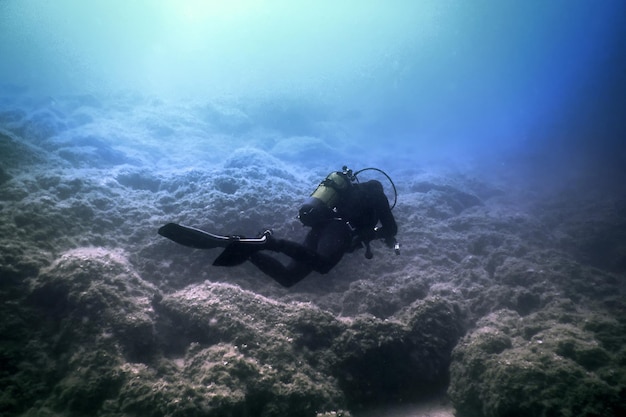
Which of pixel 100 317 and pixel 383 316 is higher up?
pixel 383 316

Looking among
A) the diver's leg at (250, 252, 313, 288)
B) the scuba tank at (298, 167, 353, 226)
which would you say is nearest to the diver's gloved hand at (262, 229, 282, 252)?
the diver's leg at (250, 252, 313, 288)

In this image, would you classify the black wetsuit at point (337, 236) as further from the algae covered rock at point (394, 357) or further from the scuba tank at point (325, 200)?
the algae covered rock at point (394, 357)

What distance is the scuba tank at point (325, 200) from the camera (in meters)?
5.19

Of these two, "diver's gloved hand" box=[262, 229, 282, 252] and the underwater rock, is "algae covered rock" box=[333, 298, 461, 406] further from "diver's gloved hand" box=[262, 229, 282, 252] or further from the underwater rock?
"diver's gloved hand" box=[262, 229, 282, 252]

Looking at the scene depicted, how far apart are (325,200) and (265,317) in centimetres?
210

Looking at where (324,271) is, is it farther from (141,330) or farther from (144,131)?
(144,131)

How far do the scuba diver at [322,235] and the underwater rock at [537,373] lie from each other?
7.02 feet

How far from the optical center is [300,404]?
3.77 metres

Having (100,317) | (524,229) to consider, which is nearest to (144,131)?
(100,317)

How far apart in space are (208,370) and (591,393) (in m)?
4.41

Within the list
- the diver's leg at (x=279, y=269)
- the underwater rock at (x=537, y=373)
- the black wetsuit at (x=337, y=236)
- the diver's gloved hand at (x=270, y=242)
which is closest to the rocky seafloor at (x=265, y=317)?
the underwater rock at (x=537, y=373)

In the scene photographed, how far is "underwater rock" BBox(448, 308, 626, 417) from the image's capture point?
352cm

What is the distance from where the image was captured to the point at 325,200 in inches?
209

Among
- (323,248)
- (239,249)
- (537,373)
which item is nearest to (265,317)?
(239,249)
